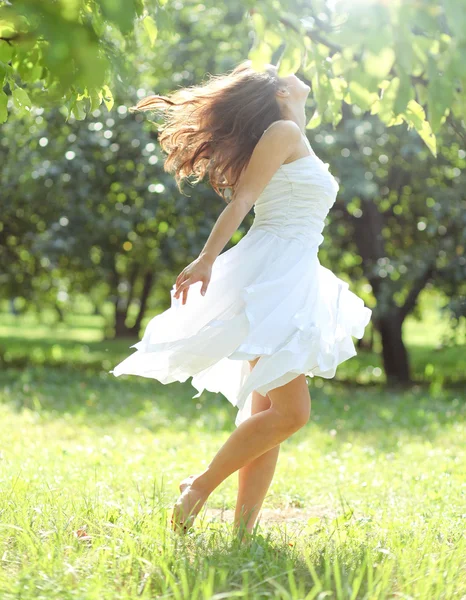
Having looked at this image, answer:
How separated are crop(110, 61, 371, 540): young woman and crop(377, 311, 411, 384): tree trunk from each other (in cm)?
885

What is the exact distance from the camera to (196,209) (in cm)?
1091

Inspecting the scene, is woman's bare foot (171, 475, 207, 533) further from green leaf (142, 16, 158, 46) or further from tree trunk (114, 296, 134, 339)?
tree trunk (114, 296, 134, 339)

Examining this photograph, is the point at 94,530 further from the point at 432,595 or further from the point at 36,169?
the point at 36,169

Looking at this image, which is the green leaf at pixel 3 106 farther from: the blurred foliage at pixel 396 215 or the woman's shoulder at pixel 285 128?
the blurred foliage at pixel 396 215

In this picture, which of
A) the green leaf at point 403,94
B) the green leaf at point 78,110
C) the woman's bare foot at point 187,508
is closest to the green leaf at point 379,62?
the green leaf at point 403,94

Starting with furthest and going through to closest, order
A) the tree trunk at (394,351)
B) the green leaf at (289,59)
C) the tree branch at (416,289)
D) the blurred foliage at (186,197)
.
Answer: the tree trunk at (394,351)
the tree branch at (416,289)
the blurred foliage at (186,197)
the green leaf at (289,59)

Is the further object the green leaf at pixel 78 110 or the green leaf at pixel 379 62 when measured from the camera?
the green leaf at pixel 78 110

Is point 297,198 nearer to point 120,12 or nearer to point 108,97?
point 108,97

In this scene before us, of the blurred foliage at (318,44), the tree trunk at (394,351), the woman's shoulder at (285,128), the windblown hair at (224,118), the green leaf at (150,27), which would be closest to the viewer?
the blurred foliage at (318,44)

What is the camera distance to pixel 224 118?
3.48m

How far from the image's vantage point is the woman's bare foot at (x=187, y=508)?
3176 mm

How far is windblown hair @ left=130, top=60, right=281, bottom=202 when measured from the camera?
11.3 feet

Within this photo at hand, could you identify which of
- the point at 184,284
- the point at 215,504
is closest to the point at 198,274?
the point at 184,284

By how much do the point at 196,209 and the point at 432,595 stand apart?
8.72 meters
